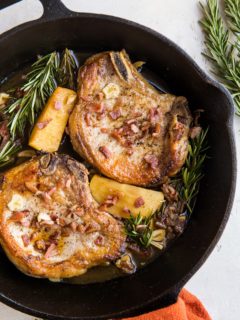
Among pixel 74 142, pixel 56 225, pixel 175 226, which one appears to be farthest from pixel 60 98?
pixel 175 226

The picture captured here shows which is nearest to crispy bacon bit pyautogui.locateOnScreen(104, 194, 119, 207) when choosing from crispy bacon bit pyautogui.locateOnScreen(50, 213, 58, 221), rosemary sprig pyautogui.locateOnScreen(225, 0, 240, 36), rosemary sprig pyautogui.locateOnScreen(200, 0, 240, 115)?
crispy bacon bit pyautogui.locateOnScreen(50, 213, 58, 221)

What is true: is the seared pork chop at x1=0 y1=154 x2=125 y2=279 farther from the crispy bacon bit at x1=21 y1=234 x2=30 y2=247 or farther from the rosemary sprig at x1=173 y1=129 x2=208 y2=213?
the rosemary sprig at x1=173 y1=129 x2=208 y2=213

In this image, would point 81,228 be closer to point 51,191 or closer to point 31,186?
point 51,191

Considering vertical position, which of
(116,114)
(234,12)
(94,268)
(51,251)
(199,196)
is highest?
(234,12)

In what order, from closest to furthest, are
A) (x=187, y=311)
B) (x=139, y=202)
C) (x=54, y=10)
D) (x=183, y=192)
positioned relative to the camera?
1. (x=54, y=10)
2. (x=139, y=202)
3. (x=183, y=192)
4. (x=187, y=311)

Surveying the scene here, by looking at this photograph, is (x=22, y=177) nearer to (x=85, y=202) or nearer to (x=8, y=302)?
(x=85, y=202)

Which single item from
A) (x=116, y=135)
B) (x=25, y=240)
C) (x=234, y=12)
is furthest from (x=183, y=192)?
(x=234, y=12)
